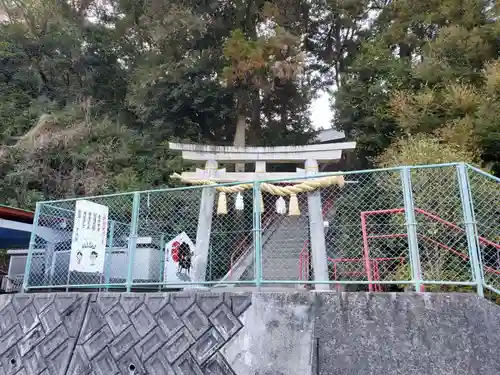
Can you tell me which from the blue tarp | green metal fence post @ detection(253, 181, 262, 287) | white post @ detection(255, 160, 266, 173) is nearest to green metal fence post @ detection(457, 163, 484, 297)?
green metal fence post @ detection(253, 181, 262, 287)

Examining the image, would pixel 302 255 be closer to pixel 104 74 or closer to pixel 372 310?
pixel 372 310

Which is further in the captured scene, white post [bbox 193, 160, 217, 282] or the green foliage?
the green foliage

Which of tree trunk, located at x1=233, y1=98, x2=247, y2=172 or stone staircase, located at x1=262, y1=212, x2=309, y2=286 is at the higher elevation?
tree trunk, located at x1=233, y1=98, x2=247, y2=172

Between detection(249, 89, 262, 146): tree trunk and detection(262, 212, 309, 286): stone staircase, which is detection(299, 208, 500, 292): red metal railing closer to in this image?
detection(262, 212, 309, 286): stone staircase

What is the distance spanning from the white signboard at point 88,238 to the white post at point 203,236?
185cm

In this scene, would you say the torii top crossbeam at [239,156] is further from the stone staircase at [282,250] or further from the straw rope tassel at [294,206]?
the straw rope tassel at [294,206]

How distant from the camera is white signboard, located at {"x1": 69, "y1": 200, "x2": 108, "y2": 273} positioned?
4.76 m

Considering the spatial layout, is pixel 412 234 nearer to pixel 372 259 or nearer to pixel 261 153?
pixel 372 259

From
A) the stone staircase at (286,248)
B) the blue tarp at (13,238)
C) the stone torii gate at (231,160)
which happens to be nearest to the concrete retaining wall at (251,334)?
the stone torii gate at (231,160)

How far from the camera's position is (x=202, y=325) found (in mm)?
4035

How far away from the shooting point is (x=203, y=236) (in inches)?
268

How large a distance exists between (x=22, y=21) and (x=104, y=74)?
3699 millimetres

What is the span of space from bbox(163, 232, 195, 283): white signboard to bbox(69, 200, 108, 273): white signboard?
176cm

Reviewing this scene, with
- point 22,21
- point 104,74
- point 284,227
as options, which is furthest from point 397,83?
point 22,21
